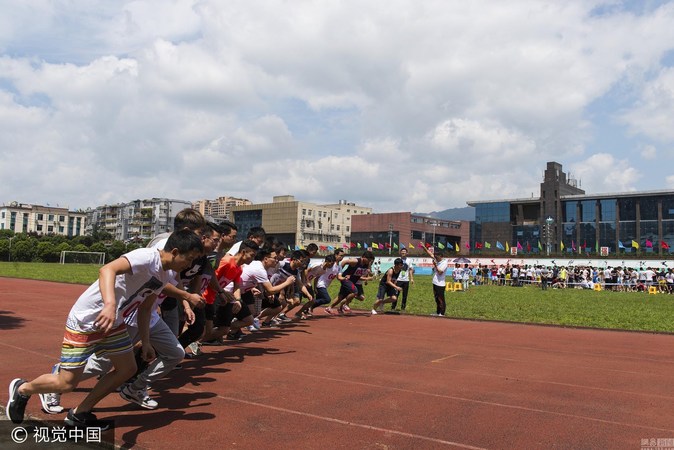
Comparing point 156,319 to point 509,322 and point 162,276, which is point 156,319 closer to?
point 162,276

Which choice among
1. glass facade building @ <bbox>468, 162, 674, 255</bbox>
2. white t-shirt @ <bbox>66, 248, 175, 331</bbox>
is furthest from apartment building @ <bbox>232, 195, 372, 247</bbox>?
white t-shirt @ <bbox>66, 248, 175, 331</bbox>

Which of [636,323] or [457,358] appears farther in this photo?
[636,323]

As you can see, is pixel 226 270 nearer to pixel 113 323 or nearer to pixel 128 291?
pixel 128 291

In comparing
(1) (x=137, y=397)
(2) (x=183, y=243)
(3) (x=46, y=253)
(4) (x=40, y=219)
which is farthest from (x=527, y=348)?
(4) (x=40, y=219)

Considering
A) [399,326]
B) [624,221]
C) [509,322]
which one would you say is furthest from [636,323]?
[624,221]

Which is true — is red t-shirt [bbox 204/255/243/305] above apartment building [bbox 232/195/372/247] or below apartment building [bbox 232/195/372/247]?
below

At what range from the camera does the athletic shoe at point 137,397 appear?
498 cm

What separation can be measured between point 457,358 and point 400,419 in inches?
134

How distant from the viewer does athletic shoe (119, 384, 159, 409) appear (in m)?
4.98

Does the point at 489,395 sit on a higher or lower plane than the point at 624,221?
lower

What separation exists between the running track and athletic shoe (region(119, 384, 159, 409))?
7 centimetres

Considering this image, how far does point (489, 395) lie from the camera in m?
5.90

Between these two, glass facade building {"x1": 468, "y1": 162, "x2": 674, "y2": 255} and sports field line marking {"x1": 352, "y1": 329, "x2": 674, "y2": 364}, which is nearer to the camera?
sports field line marking {"x1": 352, "y1": 329, "x2": 674, "y2": 364}

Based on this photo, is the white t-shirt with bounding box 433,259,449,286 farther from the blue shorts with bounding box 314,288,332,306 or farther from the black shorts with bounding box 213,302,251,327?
the black shorts with bounding box 213,302,251,327
